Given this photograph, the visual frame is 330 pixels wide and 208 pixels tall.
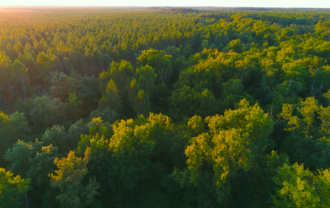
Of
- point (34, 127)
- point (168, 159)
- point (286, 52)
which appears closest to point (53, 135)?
point (34, 127)

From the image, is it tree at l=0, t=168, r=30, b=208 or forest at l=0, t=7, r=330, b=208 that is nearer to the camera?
tree at l=0, t=168, r=30, b=208

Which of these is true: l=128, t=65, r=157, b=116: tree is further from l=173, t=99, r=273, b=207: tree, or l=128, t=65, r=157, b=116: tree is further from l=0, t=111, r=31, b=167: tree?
l=0, t=111, r=31, b=167: tree

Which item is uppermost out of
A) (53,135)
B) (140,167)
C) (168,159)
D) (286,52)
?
(286,52)

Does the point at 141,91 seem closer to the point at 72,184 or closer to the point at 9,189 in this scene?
the point at 72,184

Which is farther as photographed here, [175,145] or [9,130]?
[9,130]

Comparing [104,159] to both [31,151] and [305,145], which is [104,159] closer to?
[31,151]

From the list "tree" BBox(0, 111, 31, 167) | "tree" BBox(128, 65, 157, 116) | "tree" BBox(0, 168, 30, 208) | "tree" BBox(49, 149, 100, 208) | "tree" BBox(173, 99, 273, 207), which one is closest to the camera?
"tree" BBox(0, 168, 30, 208)

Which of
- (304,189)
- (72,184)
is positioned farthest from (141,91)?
(304,189)

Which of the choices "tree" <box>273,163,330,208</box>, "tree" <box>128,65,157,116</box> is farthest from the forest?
"tree" <box>128,65,157,116</box>

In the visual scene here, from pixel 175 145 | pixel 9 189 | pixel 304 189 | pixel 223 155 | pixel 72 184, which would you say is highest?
pixel 223 155

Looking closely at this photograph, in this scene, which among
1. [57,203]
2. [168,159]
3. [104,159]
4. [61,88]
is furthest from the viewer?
[61,88]

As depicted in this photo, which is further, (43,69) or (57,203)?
(43,69)
